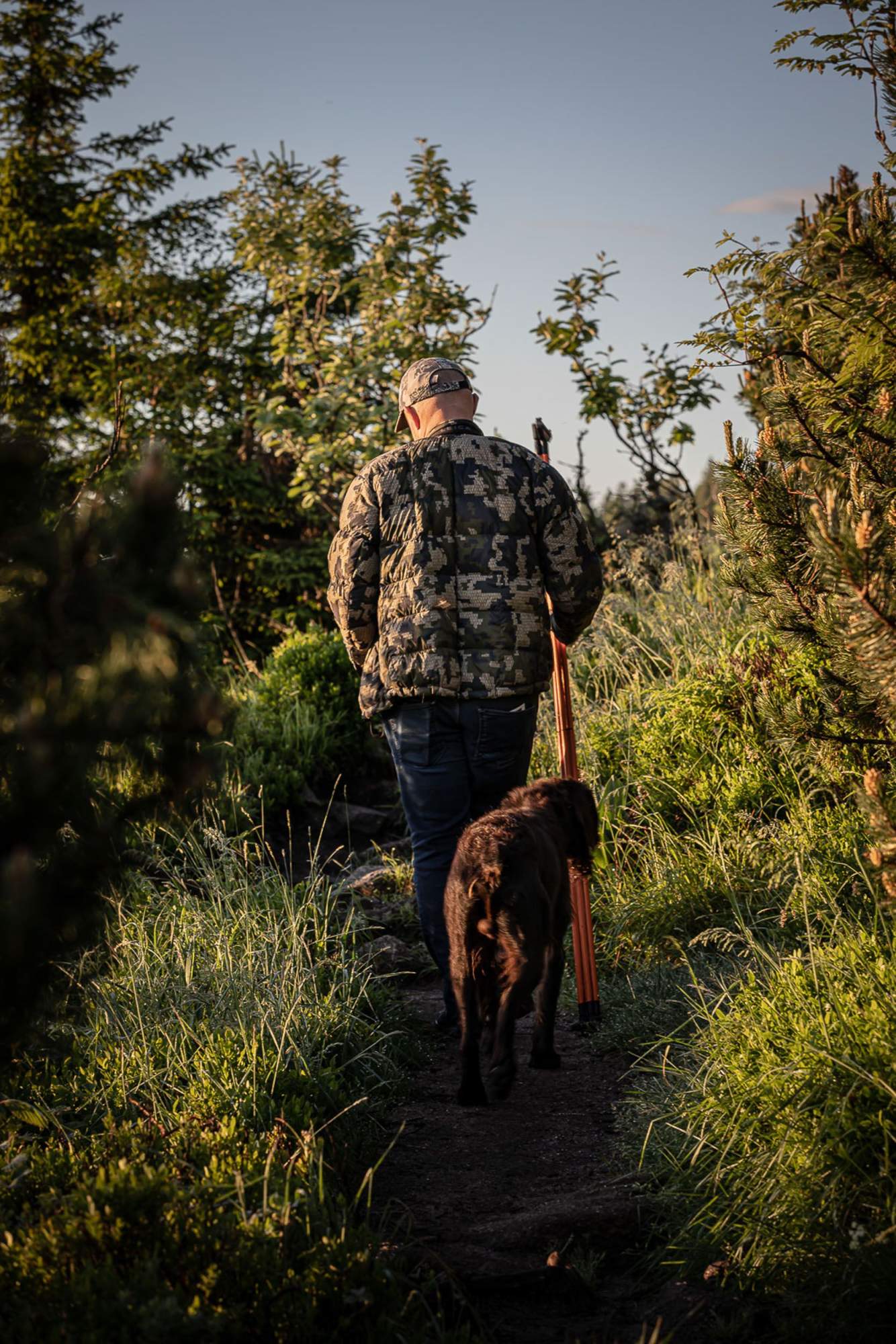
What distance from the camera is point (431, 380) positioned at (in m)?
4.32

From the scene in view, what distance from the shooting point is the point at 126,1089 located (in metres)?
3.19

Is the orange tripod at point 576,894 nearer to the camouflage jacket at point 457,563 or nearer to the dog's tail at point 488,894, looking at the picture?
the camouflage jacket at point 457,563

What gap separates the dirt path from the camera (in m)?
2.40

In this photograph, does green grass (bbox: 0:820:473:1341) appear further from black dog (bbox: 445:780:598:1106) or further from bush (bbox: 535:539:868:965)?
bush (bbox: 535:539:868:965)

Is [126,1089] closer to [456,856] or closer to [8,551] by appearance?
[456,856]

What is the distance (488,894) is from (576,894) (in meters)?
1.24

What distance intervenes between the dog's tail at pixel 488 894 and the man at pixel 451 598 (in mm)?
769

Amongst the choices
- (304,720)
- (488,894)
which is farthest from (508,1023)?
(304,720)

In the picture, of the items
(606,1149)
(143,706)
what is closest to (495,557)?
(606,1149)

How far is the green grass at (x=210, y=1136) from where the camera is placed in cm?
203

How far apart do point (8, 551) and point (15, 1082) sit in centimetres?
212

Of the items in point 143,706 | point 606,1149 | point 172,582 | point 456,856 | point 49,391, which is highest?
point 49,391

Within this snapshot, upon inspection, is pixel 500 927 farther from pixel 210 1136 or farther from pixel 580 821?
pixel 210 1136

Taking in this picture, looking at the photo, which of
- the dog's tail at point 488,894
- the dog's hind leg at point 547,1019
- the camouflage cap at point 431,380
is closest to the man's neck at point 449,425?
the camouflage cap at point 431,380
